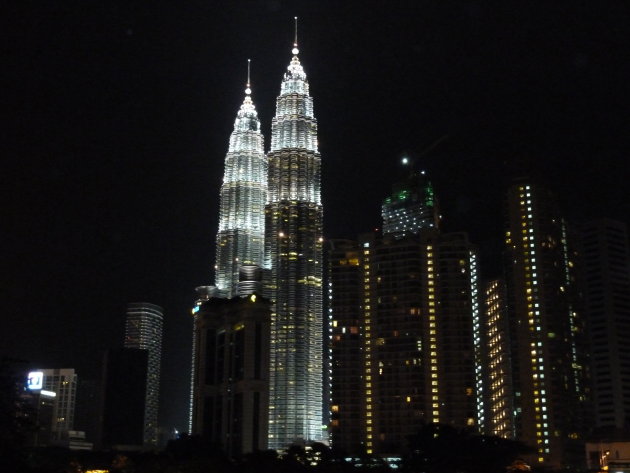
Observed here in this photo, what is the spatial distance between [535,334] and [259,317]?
59.2m

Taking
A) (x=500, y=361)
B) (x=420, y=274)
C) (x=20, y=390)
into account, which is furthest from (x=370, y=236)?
(x=20, y=390)

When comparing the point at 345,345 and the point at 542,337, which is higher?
the point at 542,337

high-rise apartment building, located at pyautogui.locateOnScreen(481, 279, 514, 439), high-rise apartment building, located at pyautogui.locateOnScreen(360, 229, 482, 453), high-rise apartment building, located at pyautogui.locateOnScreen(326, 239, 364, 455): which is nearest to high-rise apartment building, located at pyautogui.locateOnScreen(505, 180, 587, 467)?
high-rise apartment building, located at pyautogui.locateOnScreen(481, 279, 514, 439)

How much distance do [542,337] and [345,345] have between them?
1651 inches

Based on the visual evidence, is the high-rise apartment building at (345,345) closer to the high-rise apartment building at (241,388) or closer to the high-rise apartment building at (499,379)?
the high-rise apartment building at (241,388)

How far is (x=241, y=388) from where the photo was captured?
182 meters

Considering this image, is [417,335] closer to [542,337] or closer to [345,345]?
[345,345]

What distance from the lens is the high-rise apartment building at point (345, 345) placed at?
180m

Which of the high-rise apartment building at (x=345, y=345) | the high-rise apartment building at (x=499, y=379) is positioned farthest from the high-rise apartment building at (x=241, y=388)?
the high-rise apartment building at (x=499, y=379)

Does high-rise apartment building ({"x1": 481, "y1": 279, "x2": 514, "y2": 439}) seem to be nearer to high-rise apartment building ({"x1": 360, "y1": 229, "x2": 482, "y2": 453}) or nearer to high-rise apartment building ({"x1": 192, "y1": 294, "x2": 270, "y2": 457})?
high-rise apartment building ({"x1": 360, "y1": 229, "x2": 482, "y2": 453})

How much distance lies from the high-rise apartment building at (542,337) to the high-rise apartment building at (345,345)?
112ft

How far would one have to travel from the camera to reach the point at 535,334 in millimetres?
186250

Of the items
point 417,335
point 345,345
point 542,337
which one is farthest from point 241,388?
point 542,337

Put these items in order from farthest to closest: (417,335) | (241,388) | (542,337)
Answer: (542,337), (241,388), (417,335)
